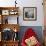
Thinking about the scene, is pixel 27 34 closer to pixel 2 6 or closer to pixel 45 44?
pixel 45 44

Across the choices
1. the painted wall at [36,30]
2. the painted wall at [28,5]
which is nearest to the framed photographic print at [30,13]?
the painted wall at [28,5]

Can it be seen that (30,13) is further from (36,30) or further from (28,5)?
(36,30)

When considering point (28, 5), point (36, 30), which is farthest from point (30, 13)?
point (36, 30)

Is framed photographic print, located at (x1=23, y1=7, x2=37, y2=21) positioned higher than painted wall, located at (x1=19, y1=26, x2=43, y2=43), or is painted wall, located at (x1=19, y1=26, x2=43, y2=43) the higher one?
framed photographic print, located at (x1=23, y1=7, x2=37, y2=21)

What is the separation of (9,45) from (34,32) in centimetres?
102

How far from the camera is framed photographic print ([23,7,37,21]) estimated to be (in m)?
6.00

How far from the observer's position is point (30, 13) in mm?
6020

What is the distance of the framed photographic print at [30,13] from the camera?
19.7 feet

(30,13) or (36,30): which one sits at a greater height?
(30,13)

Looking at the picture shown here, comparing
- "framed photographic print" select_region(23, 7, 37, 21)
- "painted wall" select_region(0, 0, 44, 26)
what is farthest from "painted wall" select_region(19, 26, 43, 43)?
"framed photographic print" select_region(23, 7, 37, 21)

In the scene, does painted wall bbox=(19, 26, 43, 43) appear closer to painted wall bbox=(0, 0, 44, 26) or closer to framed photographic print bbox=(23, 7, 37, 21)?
painted wall bbox=(0, 0, 44, 26)

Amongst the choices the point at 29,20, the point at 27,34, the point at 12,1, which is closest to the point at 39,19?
the point at 29,20

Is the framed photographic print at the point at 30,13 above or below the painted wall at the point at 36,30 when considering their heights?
above

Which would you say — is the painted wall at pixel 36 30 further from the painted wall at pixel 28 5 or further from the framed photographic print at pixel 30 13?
the framed photographic print at pixel 30 13
